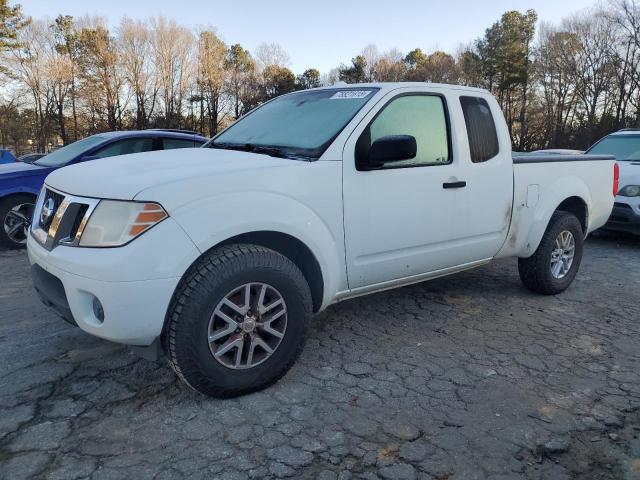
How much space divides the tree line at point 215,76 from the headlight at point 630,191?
113 feet

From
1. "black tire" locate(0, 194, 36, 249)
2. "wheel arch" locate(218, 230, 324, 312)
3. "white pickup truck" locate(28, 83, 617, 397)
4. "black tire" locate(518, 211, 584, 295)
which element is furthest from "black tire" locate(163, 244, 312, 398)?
"black tire" locate(0, 194, 36, 249)

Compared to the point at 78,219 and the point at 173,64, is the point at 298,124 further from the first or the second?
the point at 173,64

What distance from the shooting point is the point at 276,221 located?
2844 mm

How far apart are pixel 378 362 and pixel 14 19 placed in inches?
2123

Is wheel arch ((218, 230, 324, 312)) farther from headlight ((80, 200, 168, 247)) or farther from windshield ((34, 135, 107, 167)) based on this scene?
windshield ((34, 135, 107, 167))

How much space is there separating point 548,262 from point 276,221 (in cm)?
296

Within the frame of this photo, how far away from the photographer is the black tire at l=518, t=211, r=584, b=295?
4633 mm

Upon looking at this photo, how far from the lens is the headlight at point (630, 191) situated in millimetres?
7270

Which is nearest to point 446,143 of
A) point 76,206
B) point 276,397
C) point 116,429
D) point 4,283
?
point 276,397

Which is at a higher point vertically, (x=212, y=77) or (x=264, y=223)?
(x=212, y=77)

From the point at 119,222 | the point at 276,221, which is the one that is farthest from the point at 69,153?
the point at 276,221

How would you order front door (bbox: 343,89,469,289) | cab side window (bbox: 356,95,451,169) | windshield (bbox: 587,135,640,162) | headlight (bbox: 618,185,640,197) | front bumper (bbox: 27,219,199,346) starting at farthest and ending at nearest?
windshield (bbox: 587,135,640,162) → headlight (bbox: 618,185,640,197) → cab side window (bbox: 356,95,451,169) → front door (bbox: 343,89,469,289) → front bumper (bbox: 27,219,199,346)

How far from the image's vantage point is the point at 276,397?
2.89 m

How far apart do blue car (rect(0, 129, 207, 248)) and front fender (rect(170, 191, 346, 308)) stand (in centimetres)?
485
